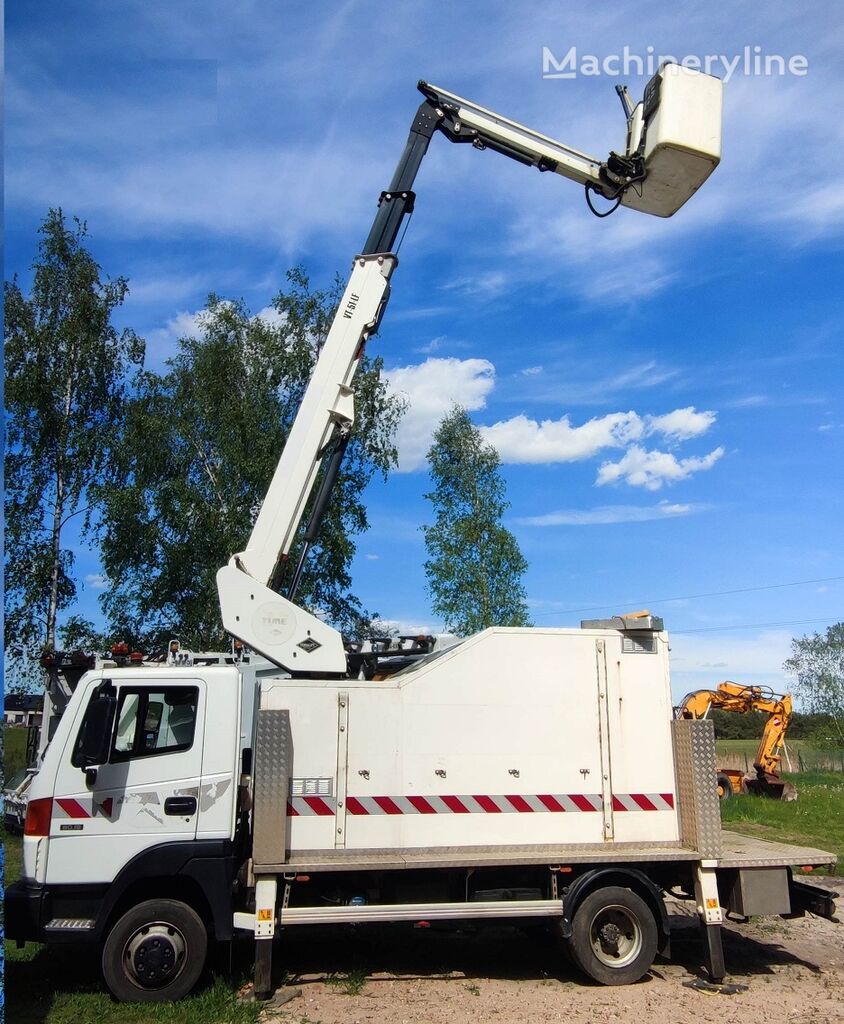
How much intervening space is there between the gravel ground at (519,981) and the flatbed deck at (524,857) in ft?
Result: 3.42

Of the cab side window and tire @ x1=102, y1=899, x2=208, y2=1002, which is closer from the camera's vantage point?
tire @ x1=102, y1=899, x2=208, y2=1002

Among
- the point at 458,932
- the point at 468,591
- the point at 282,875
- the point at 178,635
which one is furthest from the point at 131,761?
the point at 468,591

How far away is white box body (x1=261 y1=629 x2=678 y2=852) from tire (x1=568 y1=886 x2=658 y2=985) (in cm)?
50

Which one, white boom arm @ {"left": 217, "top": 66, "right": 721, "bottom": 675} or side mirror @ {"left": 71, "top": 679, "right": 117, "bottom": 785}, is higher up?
white boom arm @ {"left": 217, "top": 66, "right": 721, "bottom": 675}

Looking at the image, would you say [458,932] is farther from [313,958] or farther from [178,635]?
[178,635]

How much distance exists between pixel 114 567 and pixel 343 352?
1377 centimetres

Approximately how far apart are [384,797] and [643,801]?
2285mm

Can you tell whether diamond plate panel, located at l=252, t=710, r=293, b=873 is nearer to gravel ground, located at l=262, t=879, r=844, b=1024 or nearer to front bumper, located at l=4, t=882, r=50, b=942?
gravel ground, located at l=262, t=879, r=844, b=1024

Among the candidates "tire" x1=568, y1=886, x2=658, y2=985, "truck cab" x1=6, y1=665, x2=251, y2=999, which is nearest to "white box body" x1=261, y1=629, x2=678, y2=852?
"tire" x1=568, y1=886, x2=658, y2=985

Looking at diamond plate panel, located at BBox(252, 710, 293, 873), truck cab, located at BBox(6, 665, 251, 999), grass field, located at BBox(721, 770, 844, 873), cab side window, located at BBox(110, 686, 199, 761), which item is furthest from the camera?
grass field, located at BBox(721, 770, 844, 873)

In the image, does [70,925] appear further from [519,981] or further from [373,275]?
[373,275]

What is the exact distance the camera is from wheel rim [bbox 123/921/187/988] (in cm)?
647

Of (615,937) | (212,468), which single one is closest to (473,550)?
(212,468)

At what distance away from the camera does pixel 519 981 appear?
7.30 m
